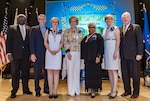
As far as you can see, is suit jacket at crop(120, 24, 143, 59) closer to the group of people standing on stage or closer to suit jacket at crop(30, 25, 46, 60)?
the group of people standing on stage

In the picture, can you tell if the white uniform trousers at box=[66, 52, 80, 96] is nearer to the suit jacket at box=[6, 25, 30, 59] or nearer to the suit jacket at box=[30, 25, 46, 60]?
the suit jacket at box=[30, 25, 46, 60]

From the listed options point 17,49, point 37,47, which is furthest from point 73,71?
point 17,49

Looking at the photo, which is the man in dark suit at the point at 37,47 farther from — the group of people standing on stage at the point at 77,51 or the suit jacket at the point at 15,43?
the suit jacket at the point at 15,43

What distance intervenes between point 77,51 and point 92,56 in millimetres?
310

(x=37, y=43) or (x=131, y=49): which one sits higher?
(x=37, y=43)

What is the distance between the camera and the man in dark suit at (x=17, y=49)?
4398 millimetres

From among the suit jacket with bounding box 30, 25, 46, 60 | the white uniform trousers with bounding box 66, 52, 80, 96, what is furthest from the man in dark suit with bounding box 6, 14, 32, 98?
the white uniform trousers with bounding box 66, 52, 80, 96

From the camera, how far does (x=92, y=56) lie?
14.0ft

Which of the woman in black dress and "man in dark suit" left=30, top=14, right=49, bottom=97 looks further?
"man in dark suit" left=30, top=14, right=49, bottom=97

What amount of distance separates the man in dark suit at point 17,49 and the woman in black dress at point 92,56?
42.7 inches

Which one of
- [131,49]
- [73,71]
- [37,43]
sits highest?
[37,43]

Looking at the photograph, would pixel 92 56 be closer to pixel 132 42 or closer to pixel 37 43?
pixel 132 42

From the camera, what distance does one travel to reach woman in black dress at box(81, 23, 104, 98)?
13.9 feet

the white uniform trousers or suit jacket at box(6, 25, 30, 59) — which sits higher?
suit jacket at box(6, 25, 30, 59)
